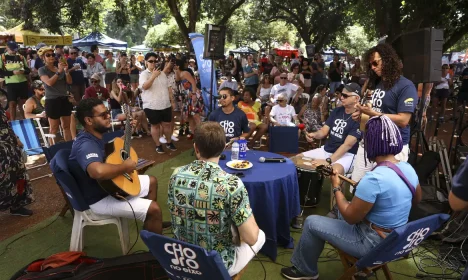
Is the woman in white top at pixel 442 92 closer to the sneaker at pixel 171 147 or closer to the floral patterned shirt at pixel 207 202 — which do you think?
the sneaker at pixel 171 147

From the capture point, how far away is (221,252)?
197cm

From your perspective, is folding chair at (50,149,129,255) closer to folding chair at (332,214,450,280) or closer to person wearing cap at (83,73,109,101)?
folding chair at (332,214,450,280)

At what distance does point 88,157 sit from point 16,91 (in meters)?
6.48

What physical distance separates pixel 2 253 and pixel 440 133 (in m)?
8.56

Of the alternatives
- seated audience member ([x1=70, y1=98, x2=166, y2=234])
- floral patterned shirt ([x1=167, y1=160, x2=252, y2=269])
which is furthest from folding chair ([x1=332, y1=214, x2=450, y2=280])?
seated audience member ([x1=70, y1=98, x2=166, y2=234])

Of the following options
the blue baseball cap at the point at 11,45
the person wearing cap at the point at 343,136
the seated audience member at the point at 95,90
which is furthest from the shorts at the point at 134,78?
the person wearing cap at the point at 343,136

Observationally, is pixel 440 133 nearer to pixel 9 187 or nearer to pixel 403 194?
pixel 403 194

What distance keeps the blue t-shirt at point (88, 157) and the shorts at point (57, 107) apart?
3.27 meters

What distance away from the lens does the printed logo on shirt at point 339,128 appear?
4.00 metres

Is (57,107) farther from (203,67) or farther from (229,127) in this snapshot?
(203,67)

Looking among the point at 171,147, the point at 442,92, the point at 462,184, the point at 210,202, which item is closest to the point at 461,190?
the point at 462,184

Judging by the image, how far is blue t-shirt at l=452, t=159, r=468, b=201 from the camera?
1526 millimetres

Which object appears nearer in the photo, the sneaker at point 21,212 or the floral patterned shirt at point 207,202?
the floral patterned shirt at point 207,202

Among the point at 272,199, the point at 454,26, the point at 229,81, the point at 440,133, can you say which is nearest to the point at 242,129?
the point at 272,199
